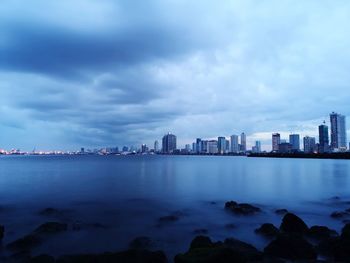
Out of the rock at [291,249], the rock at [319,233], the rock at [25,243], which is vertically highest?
the rock at [291,249]

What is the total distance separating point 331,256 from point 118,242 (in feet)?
38.2

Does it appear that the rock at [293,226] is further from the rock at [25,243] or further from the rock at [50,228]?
the rock at [25,243]

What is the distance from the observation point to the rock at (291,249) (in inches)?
504

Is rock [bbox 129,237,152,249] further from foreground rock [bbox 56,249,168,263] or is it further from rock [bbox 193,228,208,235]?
foreground rock [bbox 56,249,168,263]

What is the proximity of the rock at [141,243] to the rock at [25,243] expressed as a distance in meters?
5.51

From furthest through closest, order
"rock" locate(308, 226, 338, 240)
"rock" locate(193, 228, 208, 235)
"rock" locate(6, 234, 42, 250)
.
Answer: "rock" locate(193, 228, 208, 235), "rock" locate(308, 226, 338, 240), "rock" locate(6, 234, 42, 250)

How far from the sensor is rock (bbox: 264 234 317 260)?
42.0ft

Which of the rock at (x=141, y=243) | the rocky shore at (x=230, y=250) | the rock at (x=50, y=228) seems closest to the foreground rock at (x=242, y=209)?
the rocky shore at (x=230, y=250)

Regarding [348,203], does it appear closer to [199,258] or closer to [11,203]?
[199,258]

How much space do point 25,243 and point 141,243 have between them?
21.9 ft

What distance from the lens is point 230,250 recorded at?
10719 mm

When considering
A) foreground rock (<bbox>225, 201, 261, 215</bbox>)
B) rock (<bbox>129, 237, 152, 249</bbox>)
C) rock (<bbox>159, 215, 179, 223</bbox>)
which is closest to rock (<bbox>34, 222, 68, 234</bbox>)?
rock (<bbox>129, 237, 152, 249</bbox>)

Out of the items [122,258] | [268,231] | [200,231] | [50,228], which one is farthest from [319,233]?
[50,228]

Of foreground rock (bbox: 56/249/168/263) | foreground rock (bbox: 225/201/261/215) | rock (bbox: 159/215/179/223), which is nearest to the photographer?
foreground rock (bbox: 56/249/168/263)
